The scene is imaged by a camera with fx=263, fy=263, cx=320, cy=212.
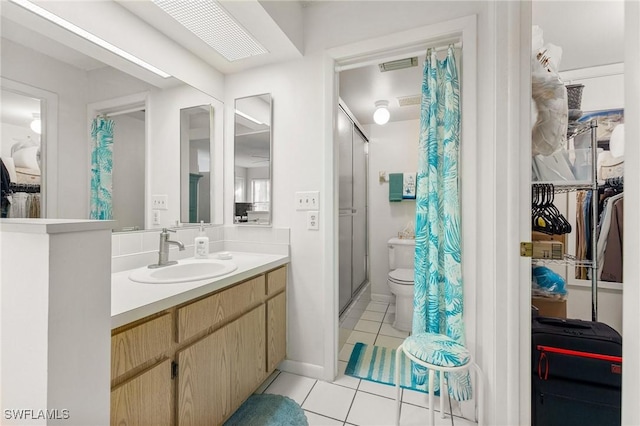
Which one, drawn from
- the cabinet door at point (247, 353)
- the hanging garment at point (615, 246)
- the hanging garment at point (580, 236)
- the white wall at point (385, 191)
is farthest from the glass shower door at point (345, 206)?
the hanging garment at point (615, 246)

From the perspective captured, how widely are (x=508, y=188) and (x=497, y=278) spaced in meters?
0.43

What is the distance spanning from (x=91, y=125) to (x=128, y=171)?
0.92ft

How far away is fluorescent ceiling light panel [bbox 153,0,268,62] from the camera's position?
4.55 feet

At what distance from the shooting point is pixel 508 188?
122 centimetres

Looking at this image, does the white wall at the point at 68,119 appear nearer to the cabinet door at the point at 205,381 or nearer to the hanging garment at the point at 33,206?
the hanging garment at the point at 33,206

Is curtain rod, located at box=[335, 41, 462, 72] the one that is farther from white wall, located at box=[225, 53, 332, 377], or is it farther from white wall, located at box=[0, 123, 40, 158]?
white wall, located at box=[0, 123, 40, 158]

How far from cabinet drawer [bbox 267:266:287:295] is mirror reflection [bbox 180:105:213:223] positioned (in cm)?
71

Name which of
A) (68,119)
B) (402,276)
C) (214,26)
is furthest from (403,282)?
(68,119)

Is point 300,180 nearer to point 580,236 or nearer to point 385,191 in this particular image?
point 385,191

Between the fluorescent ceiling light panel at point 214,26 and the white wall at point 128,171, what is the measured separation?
2.06 feet

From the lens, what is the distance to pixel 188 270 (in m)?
1.61

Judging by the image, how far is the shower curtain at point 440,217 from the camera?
4.86ft

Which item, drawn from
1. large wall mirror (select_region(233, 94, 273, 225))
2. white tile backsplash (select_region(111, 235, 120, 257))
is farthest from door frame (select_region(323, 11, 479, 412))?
white tile backsplash (select_region(111, 235, 120, 257))

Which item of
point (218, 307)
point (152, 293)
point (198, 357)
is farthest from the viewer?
point (218, 307)
